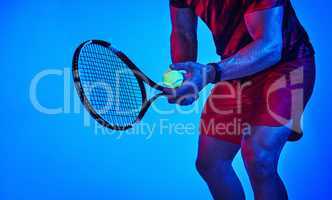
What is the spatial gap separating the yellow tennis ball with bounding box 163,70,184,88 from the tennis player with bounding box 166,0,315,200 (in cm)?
2

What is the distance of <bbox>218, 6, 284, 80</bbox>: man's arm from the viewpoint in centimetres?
154

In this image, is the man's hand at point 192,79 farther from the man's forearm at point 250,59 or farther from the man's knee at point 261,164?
the man's knee at point 261,164

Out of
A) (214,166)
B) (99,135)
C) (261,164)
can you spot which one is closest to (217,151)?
(214,166)

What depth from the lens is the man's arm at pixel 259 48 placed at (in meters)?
1.54

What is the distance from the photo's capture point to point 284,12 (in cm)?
162

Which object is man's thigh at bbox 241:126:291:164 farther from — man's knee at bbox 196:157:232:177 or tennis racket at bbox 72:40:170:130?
tennis racket at bbox 72:40:170:130

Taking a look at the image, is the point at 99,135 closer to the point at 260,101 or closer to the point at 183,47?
the point at 183,47

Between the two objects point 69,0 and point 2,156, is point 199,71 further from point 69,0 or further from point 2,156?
point 2,156

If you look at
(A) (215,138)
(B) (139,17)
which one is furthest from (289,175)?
(B) (139,17)

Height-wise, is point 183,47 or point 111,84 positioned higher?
point 183,47

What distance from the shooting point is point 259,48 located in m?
1.53

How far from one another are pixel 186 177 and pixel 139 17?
2.10 feet

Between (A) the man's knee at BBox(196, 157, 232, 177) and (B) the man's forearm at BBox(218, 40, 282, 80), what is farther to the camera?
(A) the man's knee at BBox(196, 157, 232, 177)

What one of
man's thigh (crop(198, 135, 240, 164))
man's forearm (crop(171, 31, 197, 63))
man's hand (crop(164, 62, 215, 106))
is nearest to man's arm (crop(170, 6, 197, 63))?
man's forearm (crop(171, 31, 197, 63))
